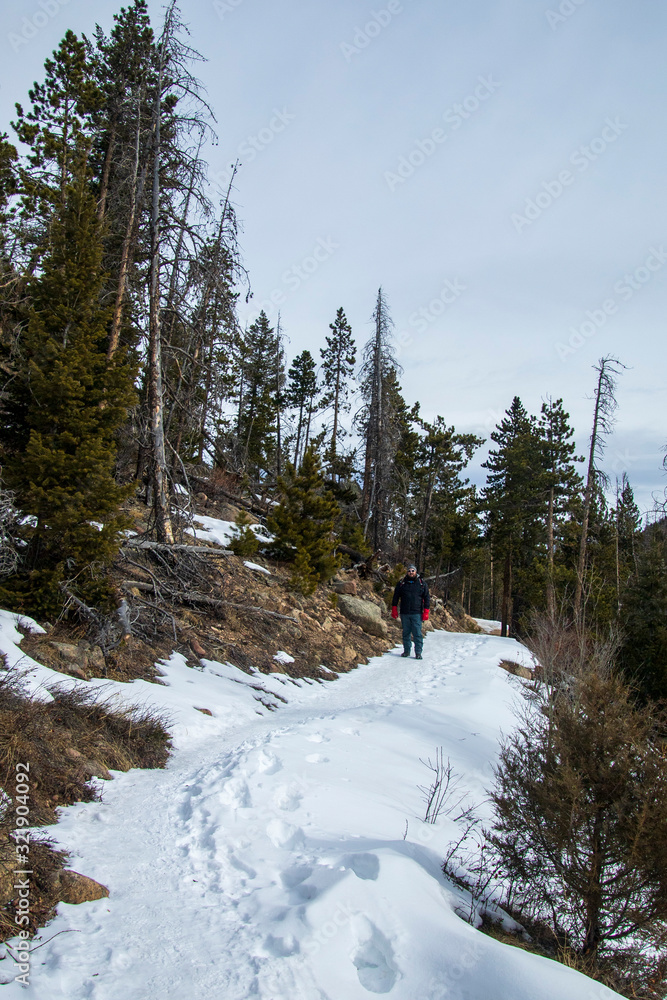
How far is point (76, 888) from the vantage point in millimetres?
2551

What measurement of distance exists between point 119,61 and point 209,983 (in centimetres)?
1757

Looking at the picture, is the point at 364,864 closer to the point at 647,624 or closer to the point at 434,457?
the point at 647,624

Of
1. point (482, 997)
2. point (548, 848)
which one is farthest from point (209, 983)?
point (548, 848)

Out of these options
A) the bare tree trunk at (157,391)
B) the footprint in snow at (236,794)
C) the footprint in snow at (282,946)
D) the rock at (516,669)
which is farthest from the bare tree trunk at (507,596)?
the footprint in snow at (282,946)

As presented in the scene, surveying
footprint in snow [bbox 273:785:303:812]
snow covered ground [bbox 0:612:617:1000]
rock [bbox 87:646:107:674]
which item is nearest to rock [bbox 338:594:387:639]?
snow covered ground [bbox 0:612:617:1000]

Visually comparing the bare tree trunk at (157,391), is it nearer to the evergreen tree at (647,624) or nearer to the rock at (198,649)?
the rock at (198,649)

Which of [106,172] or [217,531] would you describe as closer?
[106,172]

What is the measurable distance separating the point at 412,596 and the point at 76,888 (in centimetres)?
997

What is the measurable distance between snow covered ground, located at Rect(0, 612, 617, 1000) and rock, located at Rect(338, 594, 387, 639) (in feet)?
27.1

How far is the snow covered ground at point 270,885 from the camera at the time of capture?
6.94ft

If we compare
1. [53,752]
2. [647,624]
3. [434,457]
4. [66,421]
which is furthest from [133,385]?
[434,457]

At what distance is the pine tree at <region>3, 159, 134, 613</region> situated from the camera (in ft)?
19.5

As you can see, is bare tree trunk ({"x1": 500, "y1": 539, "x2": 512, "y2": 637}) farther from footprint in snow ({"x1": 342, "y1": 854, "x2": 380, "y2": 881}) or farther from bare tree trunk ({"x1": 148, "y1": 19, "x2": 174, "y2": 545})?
footprint in snow ({"x1": 342, "y1": 854, "x2": 380, "y2": 881})

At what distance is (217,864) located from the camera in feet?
9.86
